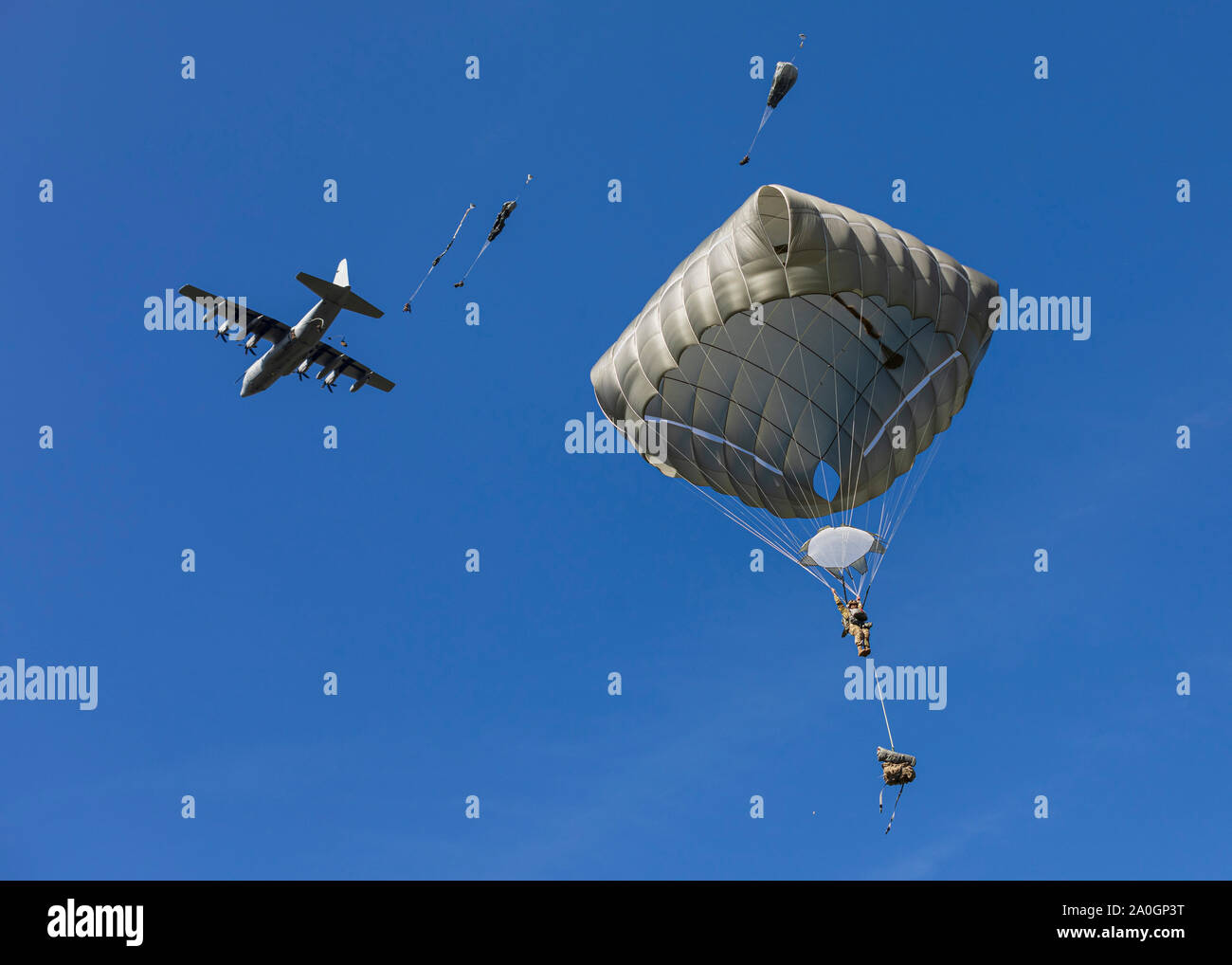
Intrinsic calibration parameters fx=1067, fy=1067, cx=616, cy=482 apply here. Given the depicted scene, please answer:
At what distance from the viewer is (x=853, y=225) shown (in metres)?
25.0

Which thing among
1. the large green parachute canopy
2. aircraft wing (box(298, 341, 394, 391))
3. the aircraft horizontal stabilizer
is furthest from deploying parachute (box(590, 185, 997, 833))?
aircraft wing (box(298, 341, 394, 391))

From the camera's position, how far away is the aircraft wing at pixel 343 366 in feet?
168

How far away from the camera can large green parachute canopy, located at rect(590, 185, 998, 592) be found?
24.8 m

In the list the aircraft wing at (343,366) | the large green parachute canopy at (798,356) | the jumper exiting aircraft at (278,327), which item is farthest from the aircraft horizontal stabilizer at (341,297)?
the large green parachute canopy at (798,356)

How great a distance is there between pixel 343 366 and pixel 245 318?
7349mm

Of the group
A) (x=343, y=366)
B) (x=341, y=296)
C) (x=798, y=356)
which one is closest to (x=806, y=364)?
(x=798, y=356)

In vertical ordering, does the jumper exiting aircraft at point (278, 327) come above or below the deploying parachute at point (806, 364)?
above

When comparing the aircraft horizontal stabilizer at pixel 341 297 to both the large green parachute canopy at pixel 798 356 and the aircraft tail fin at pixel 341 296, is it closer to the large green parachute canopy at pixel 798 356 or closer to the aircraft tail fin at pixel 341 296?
the aircraft tail fin at pixel 341 296

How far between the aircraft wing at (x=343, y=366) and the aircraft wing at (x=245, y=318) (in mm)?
4407

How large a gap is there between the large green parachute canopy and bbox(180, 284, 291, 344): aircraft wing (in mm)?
21408

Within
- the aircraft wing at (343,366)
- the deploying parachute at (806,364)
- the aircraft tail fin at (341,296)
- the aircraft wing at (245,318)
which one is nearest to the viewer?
the deploying parachute at (806,364)

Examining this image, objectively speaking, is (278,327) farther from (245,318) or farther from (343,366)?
(343,366)

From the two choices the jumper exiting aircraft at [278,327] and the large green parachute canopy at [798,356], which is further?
the jumper exiting aircraft at [278,327]
